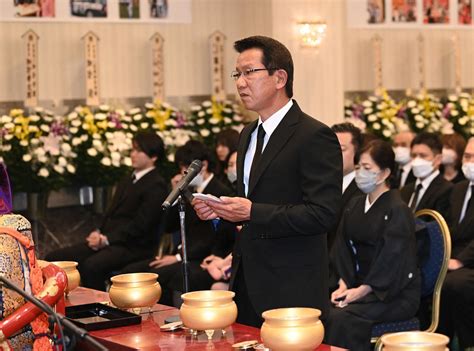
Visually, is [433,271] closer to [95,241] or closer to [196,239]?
[196,239]

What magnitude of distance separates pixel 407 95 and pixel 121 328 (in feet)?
26.7

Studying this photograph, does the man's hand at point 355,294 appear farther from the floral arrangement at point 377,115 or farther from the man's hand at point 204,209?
the floral arrangement at point 377,115

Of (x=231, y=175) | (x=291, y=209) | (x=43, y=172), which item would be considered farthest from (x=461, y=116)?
(x=291, y=209)

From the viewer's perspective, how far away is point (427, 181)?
7.38 metres

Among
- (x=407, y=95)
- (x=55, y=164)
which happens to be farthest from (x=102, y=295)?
(x=407, y=95)

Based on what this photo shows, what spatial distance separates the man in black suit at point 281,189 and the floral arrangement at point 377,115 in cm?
632

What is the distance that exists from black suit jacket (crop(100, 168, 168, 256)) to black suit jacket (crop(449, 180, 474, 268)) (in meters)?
2.31

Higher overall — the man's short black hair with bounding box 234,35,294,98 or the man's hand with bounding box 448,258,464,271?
the man's short black hair with bounding box 234,35,294,98

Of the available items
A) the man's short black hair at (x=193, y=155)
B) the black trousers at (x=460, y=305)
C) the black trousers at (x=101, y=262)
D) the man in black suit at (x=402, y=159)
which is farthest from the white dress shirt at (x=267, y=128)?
the man in black suit at (x=402, y=159)

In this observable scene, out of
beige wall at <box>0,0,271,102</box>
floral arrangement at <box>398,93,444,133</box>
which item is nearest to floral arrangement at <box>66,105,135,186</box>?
beige wall at <box>0,0,271,102</box>

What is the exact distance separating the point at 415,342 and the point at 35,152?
246 inches

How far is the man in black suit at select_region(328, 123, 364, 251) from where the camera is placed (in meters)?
6.40

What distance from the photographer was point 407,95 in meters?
11.4

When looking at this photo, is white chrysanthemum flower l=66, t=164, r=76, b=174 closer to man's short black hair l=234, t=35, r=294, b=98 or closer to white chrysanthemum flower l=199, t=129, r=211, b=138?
white chrysanthemum flower l=199, t=129, r=211, b=138
